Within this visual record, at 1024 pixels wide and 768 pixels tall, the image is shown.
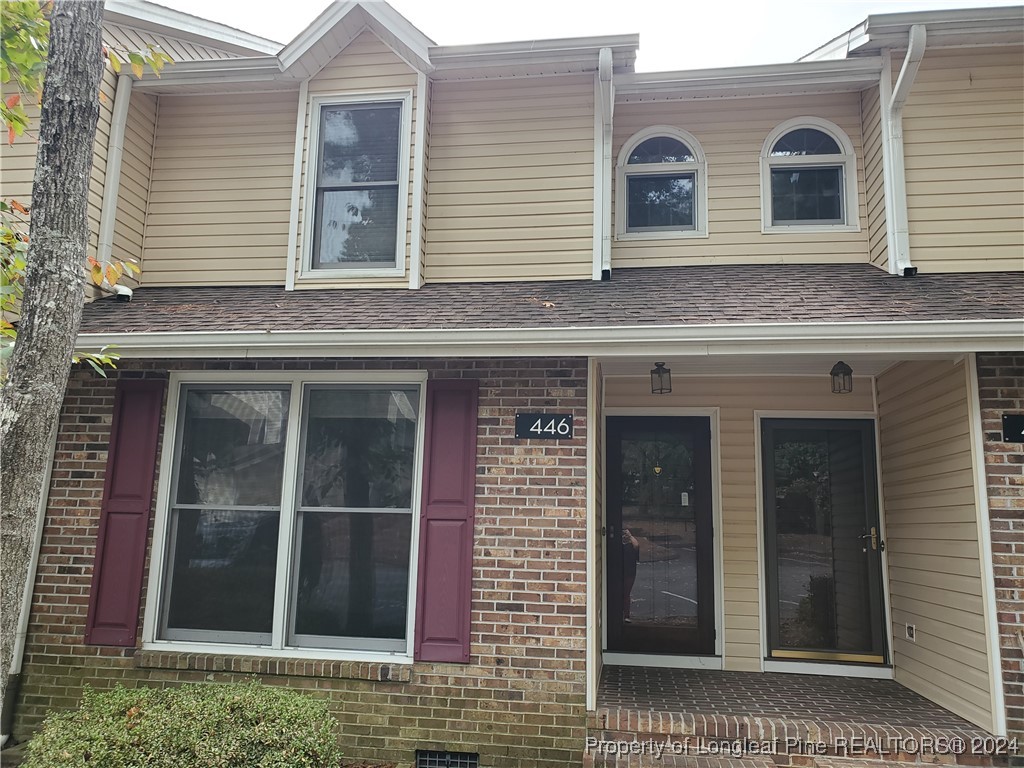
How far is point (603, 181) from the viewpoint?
5.55 metres

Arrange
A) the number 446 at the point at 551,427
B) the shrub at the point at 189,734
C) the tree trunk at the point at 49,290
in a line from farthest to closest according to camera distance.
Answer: the number 446 at the point at 551,427, the shrub at the point at 189,734, the tree trunk at the point at 49,290

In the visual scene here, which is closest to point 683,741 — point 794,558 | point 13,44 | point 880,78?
point 794,558

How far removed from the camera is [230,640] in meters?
4.88

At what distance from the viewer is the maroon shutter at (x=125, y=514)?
4.86 metres

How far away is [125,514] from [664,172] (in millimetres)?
4992

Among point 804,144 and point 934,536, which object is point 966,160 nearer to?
point 804,144

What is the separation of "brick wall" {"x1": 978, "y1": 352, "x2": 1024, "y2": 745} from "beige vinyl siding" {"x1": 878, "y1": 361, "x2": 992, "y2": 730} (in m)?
0.11

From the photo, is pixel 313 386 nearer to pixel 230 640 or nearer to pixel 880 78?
pixel 230 640

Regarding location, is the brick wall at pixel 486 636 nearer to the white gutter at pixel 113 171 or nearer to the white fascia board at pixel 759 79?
the white gutter at pixel 113 171

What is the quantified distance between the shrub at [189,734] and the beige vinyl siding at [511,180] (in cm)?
330

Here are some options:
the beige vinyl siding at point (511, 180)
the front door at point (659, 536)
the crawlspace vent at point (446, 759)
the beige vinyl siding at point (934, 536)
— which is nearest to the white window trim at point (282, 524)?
the crawlspace vent at point (446, 759)

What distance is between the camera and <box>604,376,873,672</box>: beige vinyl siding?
5781mm

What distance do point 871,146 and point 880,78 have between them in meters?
0.50

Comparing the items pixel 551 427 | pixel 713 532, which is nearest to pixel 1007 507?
pixel 713 532
